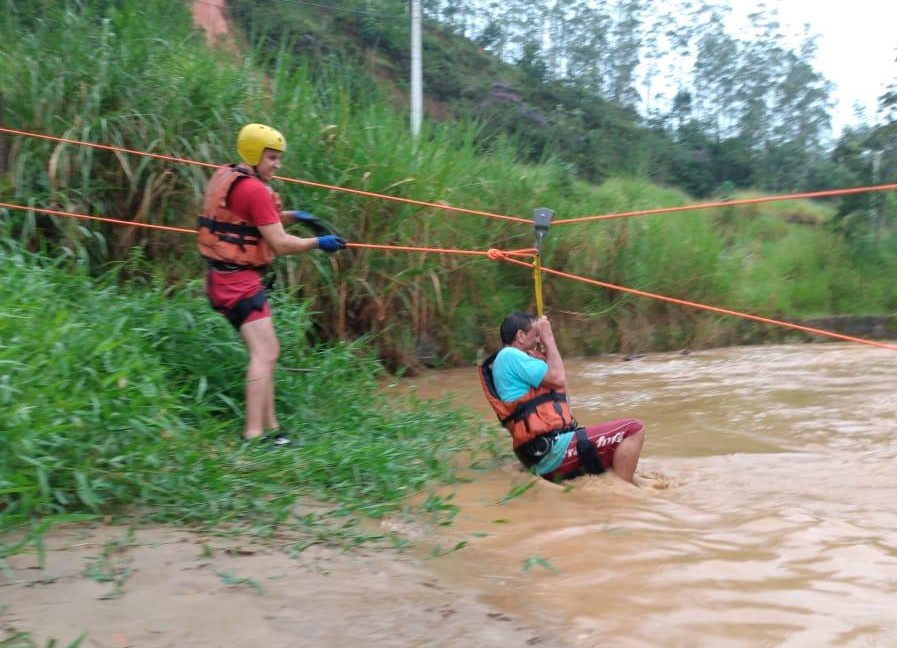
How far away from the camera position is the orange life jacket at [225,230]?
462 cm

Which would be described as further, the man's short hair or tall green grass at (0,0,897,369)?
tall green grass at (0,0,897,369)

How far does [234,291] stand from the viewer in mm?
4621

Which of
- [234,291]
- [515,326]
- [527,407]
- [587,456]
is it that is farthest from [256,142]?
[587,456]

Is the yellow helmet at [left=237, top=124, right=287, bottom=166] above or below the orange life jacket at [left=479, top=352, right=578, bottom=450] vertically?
above

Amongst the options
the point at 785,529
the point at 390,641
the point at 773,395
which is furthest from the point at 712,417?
the point at 390,641

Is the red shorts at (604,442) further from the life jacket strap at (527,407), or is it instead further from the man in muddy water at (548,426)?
the life jacket strap at (527,407)

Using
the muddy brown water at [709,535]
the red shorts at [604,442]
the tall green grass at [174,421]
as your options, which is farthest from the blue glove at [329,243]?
the red shorts at [604,442]

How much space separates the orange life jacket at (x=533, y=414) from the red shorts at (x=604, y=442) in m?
0.13

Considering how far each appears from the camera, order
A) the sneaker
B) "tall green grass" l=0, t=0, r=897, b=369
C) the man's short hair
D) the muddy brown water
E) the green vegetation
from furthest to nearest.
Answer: "tall green grass" l=0, t=0, r=897, b=369, the man's short hair, the sneaker, the green vegetation, the muddy brown water

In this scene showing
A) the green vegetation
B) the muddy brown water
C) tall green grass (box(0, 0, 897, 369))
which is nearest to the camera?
the muddy brown water

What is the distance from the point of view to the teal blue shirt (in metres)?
4.53

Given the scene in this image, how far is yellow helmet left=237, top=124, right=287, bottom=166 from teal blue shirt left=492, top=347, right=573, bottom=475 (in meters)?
1.58

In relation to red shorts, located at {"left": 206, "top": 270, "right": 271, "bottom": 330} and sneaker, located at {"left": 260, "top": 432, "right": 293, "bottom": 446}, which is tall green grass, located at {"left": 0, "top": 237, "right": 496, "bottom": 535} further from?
red shorts, located at {"left": 206, "top": 270, "right": 271, "bottom": 330}

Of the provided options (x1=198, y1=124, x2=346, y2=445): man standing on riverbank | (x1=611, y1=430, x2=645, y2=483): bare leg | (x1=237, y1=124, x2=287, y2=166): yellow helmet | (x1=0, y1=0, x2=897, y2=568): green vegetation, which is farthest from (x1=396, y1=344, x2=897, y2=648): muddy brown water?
(x1=237, y1=124, x2=287, y2=166): yellow helmet
